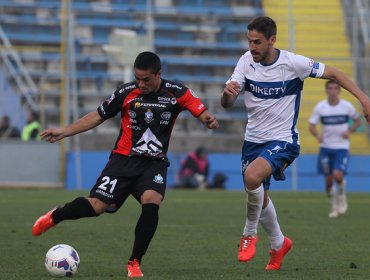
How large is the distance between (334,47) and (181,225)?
1649 centimetres

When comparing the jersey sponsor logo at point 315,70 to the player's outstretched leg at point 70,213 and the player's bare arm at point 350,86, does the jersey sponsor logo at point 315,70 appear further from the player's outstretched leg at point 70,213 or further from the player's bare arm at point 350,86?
the player's outstretched leg at point 70,213

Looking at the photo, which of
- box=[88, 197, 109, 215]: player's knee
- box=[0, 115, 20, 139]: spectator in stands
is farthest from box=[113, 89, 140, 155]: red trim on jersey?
box=[0, 115, 20, 139]: spectator in stands

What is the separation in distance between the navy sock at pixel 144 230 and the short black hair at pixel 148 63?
3.50 feet

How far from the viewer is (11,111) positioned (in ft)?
81.8

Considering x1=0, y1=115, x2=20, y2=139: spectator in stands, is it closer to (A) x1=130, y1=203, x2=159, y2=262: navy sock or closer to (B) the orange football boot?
(B) the orange football boot

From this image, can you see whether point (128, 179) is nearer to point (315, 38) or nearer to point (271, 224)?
point (271, 224)

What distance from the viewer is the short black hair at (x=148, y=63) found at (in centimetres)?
746

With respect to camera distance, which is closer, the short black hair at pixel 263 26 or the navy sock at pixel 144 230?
the navy sock at pixel 144 230

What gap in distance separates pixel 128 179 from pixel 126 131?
400mm

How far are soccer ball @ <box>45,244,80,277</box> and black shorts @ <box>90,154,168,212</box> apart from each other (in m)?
0.56

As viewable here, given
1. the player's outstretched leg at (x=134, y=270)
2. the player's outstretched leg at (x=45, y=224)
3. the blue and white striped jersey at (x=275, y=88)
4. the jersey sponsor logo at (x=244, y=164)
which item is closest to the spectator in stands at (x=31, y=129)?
the jersey sponsor logo at (x=244, y=164)

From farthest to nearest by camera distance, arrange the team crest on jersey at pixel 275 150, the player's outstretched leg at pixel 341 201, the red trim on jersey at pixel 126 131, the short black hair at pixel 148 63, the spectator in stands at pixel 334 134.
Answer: the spectator in stands at pixel 334 134 → the player's outstretched leg at pixel 341 201 → the team crest on jersey at pixel 275 150 → the red trim on jersey at pixel 126 131 → the short black hair at pixel 148 63

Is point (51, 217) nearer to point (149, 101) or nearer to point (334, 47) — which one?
point (149, 101)

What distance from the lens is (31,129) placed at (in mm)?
23781
